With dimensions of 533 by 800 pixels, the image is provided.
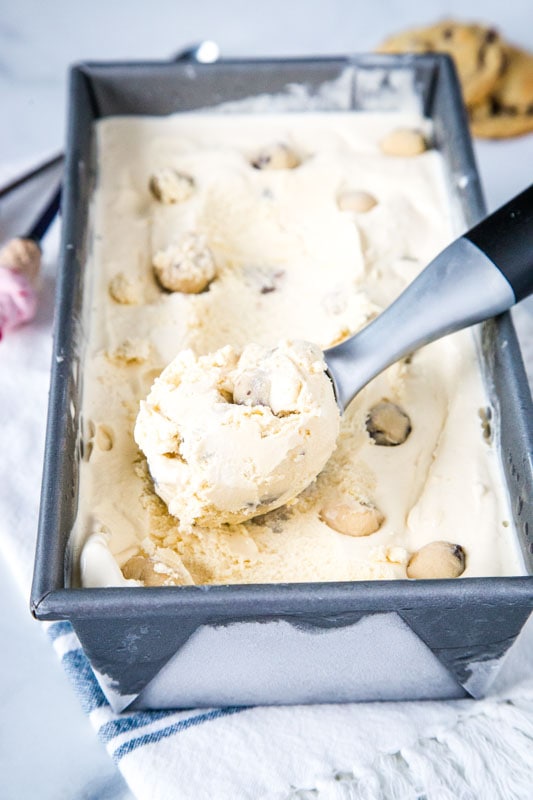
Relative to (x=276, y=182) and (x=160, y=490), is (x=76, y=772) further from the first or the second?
(x=276, y=182)

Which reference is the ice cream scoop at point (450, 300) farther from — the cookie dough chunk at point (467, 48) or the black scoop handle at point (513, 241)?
the cookie dough chunk at point (467, 48)

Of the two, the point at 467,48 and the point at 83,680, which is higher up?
the point at 467,48

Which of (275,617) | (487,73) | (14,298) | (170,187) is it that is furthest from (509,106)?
(275,617)

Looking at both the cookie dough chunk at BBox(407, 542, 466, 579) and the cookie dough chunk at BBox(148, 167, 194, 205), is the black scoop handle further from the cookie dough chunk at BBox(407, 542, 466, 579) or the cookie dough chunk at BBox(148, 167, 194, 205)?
the cookie dough chunk at BBox(148, 167, 194, 205)

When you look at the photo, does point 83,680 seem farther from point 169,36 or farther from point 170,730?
point 169,36

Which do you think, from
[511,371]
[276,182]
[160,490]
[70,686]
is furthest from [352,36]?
[70,686]

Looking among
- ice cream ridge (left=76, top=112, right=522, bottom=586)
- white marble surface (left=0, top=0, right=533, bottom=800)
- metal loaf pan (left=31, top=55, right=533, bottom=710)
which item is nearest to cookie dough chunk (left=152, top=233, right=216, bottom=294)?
ice cream ridge (left=76, top=112, right=522, bottom=586)
